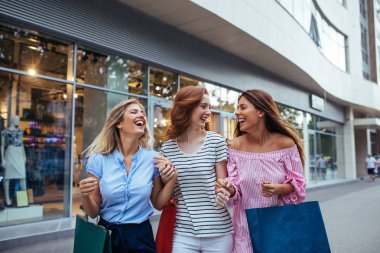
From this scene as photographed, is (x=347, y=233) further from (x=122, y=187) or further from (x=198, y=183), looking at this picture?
(x=122, y=187)

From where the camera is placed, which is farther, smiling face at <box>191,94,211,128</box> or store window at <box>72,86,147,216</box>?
store window at <box>72,86,147,216</box>

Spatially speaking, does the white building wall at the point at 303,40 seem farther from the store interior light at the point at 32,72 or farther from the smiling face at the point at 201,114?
the smiling face at the point at 201,114

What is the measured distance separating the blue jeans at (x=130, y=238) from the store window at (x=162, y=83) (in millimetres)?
8022

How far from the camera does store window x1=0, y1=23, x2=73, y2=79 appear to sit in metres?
7.27

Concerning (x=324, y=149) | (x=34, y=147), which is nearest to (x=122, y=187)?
(x=34, y=147)

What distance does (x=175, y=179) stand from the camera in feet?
7.43

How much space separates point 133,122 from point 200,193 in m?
0.66

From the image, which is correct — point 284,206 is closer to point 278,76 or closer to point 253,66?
point 253,66

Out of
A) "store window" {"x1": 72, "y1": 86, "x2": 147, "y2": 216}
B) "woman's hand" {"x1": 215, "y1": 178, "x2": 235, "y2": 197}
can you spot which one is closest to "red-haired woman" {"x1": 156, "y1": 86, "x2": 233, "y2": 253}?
"woman's hand" {"x1": 215, "y1": 178, "x2": 235, "y2": 197}

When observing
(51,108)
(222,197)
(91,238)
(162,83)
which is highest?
(162,83)

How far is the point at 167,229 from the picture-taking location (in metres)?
2.36

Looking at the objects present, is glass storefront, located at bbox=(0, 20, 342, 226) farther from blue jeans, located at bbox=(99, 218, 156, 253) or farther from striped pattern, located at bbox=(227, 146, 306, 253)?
blue jeans, located at bbox=(99, 218, 156, 253)

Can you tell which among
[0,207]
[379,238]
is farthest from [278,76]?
[0,207]

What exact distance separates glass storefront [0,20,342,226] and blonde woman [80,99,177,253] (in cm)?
466
